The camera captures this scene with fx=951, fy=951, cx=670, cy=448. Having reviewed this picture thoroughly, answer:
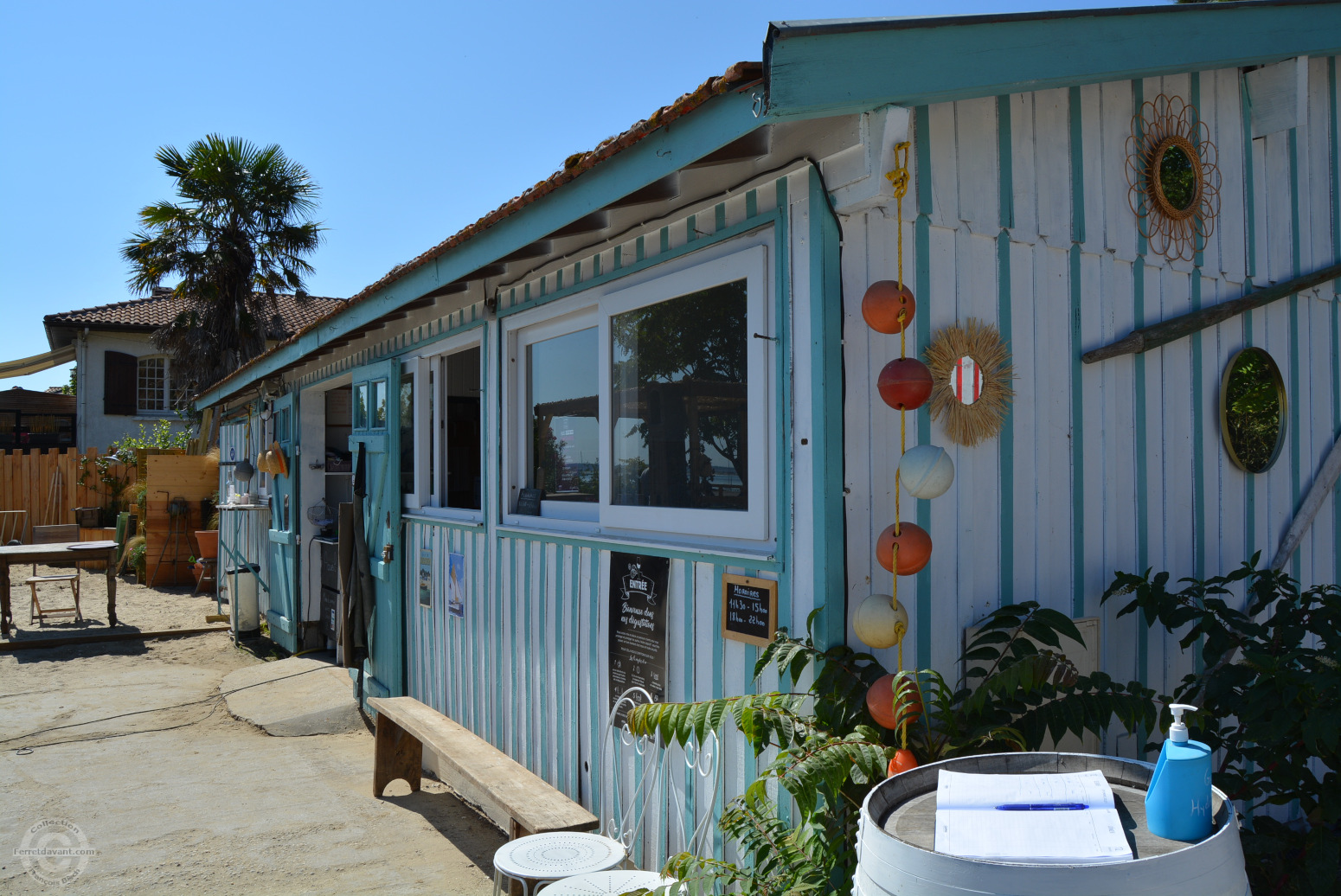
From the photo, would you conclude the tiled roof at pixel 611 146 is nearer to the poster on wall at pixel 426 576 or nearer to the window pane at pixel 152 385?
the poster on wall at pixel 426 576

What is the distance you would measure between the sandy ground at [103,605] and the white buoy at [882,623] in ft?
34.3

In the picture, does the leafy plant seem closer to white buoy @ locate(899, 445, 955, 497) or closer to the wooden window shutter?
white buoy @ locate(899, 445, 955, 497)

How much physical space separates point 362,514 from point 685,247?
4528 mm

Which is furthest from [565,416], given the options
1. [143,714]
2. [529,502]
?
[143,714]

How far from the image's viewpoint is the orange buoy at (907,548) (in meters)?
2.65

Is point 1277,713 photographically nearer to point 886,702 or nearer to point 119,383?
point 886,702

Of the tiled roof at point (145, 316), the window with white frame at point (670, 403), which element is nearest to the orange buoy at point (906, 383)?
the window with white frame at point (670, 403)

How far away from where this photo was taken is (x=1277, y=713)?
2.67 metres

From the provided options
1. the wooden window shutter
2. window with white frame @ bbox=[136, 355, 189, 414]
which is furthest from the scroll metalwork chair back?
the wooden window shutter

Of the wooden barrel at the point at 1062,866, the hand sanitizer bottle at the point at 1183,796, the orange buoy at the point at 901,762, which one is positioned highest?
the hand sanitizer bottle at the point at 1183,796

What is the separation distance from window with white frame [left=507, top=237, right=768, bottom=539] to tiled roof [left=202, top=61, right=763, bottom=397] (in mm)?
527

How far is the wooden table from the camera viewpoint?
1034 cm

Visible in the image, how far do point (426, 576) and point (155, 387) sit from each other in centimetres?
2077

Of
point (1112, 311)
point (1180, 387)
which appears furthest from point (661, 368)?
point (1180, 387)
